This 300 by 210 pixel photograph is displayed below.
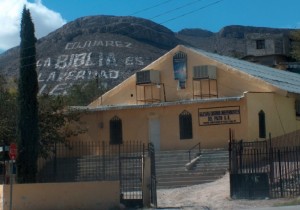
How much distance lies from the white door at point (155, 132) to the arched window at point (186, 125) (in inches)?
65.4

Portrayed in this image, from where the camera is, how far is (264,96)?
3991 centimetres

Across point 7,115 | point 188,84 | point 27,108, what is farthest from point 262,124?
point 27,108

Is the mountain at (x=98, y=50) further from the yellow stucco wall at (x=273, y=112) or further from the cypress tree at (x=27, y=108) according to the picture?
the cypress tree at (x=27, y=108)

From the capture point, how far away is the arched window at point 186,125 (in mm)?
40875

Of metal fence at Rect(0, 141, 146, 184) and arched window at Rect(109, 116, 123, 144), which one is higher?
arched window at Rect(109, 116, 123, 144)

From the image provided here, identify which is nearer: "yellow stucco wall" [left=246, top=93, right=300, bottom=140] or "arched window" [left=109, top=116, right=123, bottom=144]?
"yellow stucco wall" [left=246, top=93, right=300, bottom=140]

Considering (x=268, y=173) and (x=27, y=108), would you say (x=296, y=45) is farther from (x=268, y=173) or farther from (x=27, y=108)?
(x=27, y=108)

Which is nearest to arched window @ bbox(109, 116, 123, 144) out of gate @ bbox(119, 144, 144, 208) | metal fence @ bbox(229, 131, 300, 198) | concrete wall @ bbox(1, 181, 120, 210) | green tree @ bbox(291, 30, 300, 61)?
gate @ bbox(119, 144, 144, 208)

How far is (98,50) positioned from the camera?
121 m

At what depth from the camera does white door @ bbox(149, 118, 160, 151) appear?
137 feet

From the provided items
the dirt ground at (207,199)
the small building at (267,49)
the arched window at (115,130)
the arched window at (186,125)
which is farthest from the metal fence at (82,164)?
the small building at (267,49)

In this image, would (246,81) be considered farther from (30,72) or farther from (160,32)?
(160,32)

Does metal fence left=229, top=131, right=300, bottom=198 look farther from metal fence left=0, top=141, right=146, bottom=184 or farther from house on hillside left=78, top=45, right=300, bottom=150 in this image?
house on hillside left=78, top=45, right=300, bottom=150

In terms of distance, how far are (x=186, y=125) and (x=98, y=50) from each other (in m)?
81.4
